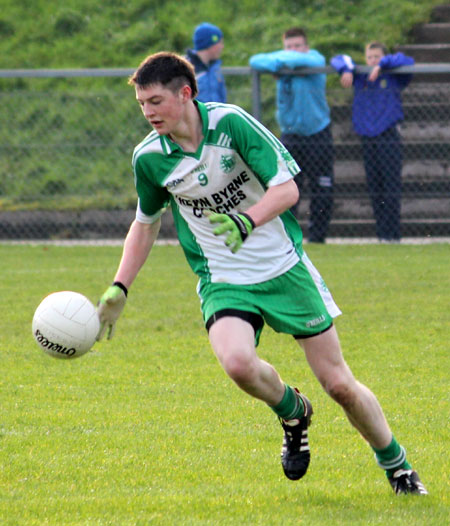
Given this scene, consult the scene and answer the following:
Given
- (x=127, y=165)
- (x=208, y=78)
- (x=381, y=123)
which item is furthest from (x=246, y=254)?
(x=127, y=165)

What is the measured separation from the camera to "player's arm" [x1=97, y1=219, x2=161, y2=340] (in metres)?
4.81

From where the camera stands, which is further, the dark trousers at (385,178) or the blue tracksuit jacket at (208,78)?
the dark trousers at (385,178)

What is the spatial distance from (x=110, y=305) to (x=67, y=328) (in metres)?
0.21

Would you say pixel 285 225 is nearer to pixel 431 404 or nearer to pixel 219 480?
pixel 219 480

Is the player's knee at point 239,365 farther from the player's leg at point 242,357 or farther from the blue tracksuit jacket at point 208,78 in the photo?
the blue tracksuit jacket at point 208,78

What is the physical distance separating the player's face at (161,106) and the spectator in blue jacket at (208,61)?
8.48m

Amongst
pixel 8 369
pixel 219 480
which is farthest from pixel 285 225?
pixel 8 369

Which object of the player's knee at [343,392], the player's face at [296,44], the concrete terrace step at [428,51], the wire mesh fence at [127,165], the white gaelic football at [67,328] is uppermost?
the white gaelic football at [67,328]

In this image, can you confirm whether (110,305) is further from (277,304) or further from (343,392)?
(343,392)

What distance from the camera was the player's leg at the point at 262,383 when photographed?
4465mm

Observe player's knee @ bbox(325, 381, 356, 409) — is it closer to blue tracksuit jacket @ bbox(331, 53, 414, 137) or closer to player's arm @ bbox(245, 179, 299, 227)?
player's arm @ bbox(245, 179, 299, 227)

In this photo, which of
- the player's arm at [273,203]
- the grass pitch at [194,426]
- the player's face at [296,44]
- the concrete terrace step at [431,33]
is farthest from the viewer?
the concrete terrace step at [431,33]

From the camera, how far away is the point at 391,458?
4691 mm

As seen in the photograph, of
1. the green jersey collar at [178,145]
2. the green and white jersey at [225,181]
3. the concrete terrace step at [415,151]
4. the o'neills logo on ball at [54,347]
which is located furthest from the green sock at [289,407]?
the concrete terrace step at [415,151]
